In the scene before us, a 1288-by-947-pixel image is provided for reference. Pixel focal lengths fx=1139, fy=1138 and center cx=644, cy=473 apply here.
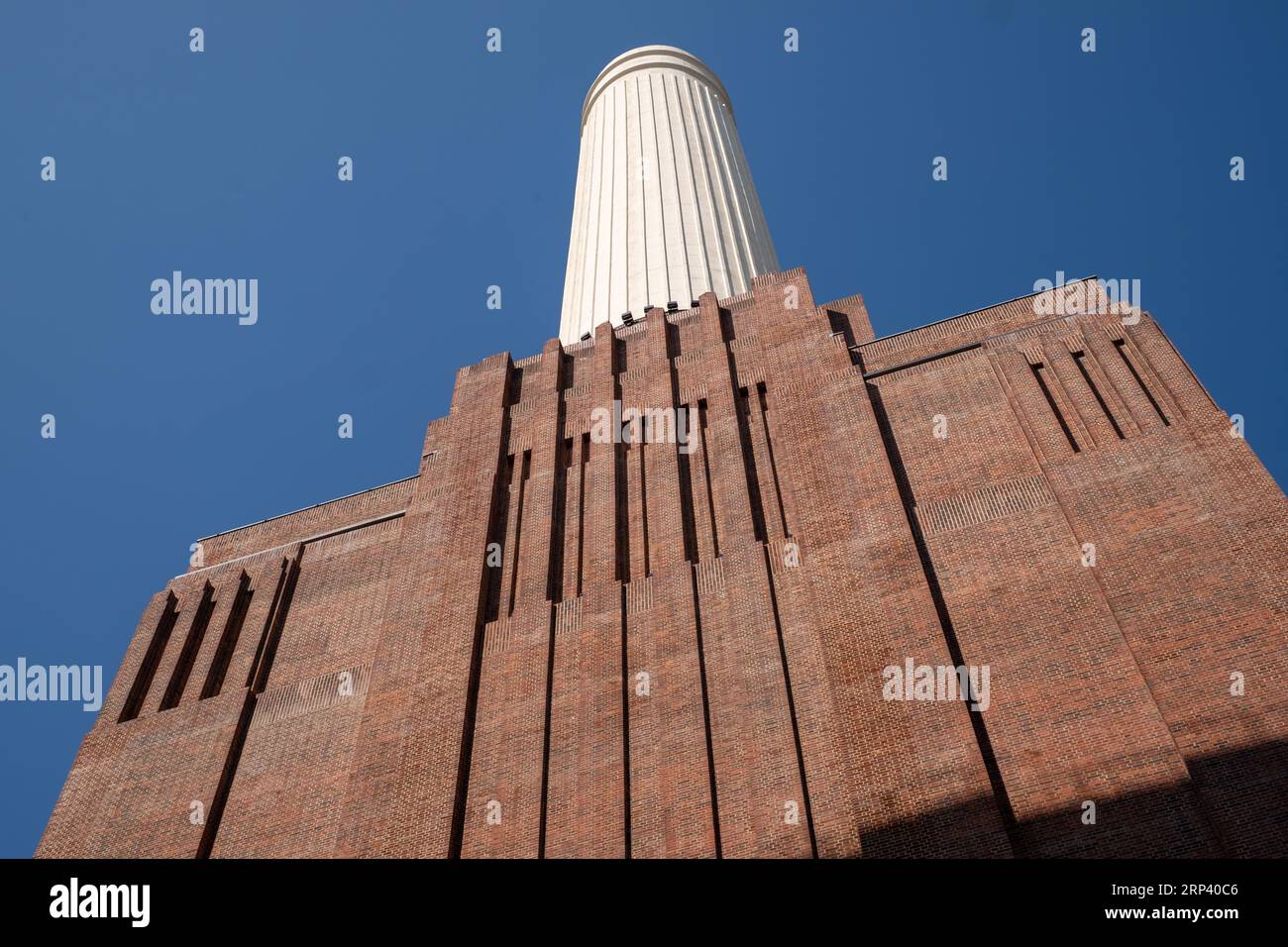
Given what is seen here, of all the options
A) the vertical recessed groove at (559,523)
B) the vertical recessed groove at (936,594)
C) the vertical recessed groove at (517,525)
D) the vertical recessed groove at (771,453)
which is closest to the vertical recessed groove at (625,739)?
the vertical recessed groove at (559,523)

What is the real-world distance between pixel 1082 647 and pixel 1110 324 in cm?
953

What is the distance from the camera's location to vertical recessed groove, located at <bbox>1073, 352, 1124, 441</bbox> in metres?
22.2

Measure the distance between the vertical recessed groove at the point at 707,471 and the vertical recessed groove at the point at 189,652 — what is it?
12049 millimetres

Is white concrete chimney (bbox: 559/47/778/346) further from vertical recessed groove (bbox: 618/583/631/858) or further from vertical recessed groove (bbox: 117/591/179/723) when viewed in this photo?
vertical recessed groove (bbox: 618/583/631/858)

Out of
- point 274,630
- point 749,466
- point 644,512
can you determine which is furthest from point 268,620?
point 749,466

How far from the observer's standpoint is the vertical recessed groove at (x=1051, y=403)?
22302mm

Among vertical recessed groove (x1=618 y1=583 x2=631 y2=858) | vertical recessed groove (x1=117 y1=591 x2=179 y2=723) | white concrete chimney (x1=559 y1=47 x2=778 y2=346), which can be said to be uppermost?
white concrete chimney (x1=559 y1=47 x2=778 y2=346)

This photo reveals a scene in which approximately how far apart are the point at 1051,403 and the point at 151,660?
806 inches

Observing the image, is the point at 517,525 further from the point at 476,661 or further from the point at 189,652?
the point at 189,652

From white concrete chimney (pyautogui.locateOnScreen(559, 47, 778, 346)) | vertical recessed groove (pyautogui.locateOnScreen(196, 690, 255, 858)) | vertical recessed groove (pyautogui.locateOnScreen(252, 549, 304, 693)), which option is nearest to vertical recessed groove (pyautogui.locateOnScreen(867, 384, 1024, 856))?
vertical recessed groove (pyautogui.locateOnScreen(196, 690, 255, 858))

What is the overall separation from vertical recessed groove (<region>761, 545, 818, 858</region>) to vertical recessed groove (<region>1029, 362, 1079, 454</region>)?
20.9ft
